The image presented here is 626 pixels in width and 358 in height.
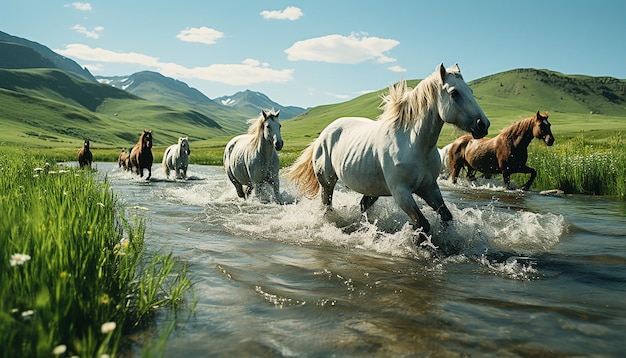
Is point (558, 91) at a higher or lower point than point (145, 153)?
higher

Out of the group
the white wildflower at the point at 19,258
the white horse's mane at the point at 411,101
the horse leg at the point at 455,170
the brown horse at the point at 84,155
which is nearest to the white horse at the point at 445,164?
the horse leg at the point at 455,170

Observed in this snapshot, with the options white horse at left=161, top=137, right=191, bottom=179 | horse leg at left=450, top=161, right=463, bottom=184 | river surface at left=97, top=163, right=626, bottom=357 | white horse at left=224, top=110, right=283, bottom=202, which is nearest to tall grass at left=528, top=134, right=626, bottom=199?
horse leg at left=450, top=161, right=463, bottom=184

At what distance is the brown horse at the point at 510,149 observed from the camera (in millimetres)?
14797

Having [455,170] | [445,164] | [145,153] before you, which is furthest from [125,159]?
[455,170]

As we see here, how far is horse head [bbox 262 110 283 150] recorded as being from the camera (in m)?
10.8

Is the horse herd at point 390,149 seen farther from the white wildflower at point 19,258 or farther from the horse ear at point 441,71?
the white wildflower at point 19,258

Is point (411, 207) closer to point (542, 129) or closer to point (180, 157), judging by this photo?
point (542, 129)

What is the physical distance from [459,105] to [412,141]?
79cm

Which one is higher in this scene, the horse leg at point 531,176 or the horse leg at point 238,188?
the horse leg at point 531,176

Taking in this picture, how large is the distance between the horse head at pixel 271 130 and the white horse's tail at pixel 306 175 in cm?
111

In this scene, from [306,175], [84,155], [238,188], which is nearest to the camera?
[306,175]

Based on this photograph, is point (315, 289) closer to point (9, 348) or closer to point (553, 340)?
point (553, 340)

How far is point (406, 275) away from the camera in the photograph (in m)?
4.87

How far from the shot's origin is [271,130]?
1109 cm
